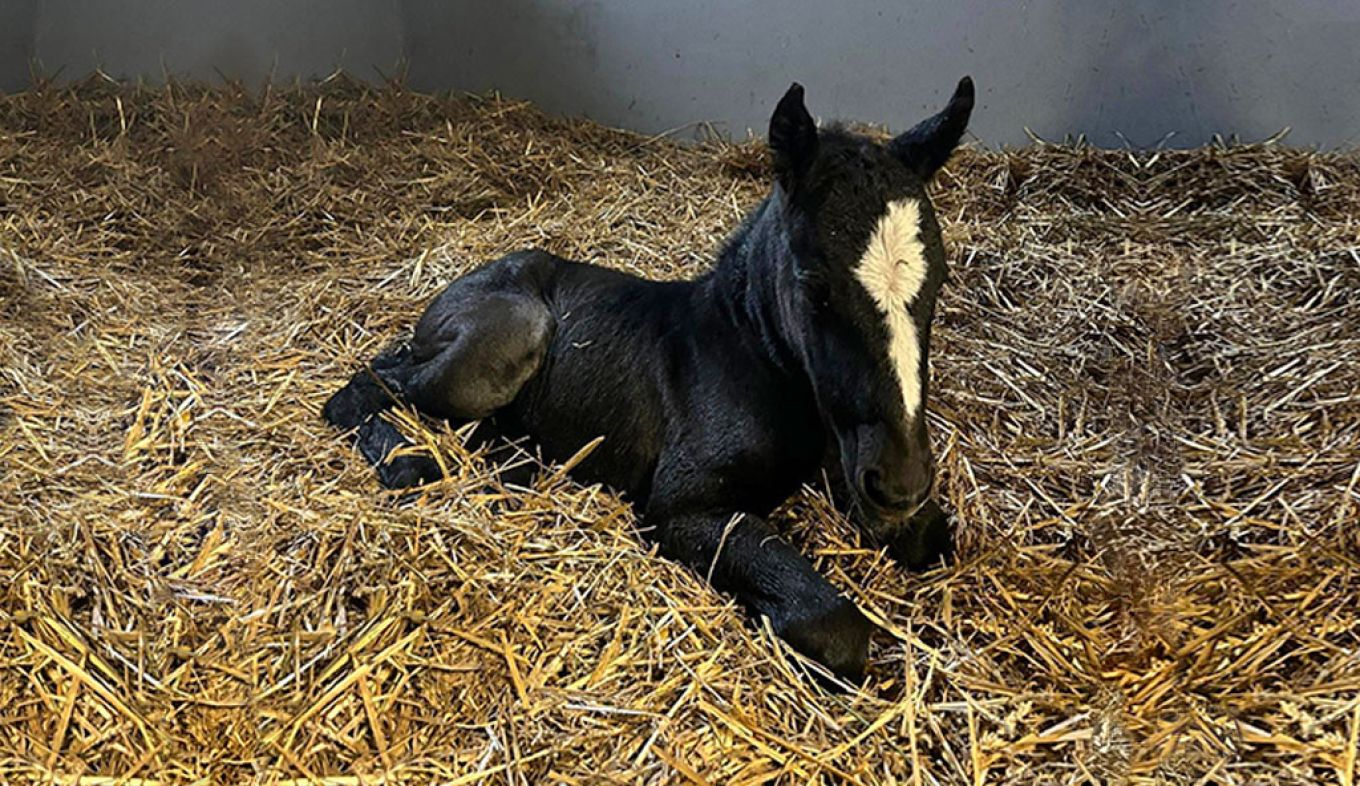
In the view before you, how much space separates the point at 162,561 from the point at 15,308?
216cm

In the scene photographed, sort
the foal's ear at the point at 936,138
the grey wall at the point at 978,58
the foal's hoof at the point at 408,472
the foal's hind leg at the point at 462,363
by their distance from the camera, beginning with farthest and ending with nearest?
the grey wall at the point at 978,58
the foal's hind leg at the point at 462,363
the foal's hoof at the point at 408,472
the foal's ear at the point at 936,138

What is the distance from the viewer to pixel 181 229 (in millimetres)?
5125

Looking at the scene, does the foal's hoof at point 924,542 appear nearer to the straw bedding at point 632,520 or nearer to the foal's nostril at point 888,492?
the straw bedding at point 632,520

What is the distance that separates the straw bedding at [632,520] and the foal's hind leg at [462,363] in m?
0.11

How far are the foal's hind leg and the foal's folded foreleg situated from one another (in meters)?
0.82

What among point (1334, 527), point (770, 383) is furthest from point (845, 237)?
point (1334, 527)

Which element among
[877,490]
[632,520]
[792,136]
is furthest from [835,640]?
[792,136]

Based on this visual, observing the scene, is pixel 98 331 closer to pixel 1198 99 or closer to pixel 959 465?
pixel 959 465

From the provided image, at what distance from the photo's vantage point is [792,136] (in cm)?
288

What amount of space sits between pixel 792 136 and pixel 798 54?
2.58 metres

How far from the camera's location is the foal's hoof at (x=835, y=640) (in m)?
2.71

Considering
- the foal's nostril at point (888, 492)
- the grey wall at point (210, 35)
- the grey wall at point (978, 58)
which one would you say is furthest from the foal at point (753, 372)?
the grey wall at point (210, 35)

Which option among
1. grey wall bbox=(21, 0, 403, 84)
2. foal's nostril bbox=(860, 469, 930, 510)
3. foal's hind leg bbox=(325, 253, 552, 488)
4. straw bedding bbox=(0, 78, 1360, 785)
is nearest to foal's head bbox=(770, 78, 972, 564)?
foal's nostril bbox=(860, 469, 930, 510)

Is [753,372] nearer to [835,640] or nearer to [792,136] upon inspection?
[792,136]
